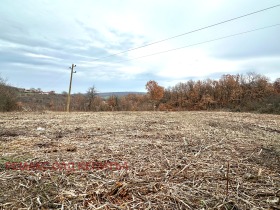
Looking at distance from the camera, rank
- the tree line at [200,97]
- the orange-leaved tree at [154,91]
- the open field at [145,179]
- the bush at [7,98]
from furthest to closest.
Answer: the orange-leaved tree at [154,91], the tree line at [200,97], the bush at [7,98], the open field at [145,179]

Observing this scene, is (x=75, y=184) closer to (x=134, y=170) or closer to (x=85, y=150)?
(x=134, y=170)

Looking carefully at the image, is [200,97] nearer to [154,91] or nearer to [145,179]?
[154,91]

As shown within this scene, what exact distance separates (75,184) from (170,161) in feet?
4.72

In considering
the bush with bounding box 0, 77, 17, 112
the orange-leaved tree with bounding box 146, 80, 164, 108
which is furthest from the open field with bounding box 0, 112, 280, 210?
the orange-leaved tree with bounding box 146, 80, 164, 108

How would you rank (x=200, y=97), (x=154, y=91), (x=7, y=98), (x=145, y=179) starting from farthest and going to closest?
(x=154, y=91)
(x=200, y=97)
(x=7, y=98)
(x=145, y=179)

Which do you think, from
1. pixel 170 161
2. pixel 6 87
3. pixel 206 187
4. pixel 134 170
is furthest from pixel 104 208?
pixel 6 87

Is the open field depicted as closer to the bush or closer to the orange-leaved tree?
the bush

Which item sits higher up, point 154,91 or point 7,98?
point 154,91

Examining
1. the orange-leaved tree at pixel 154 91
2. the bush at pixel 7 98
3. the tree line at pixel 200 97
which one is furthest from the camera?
the orange-leaved tree at pixel 154 91

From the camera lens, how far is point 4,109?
14.4 meters

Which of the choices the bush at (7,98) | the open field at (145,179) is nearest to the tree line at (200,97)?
the bush at (7,98)

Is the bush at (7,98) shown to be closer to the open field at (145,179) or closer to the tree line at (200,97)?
the tree line at (200,97)

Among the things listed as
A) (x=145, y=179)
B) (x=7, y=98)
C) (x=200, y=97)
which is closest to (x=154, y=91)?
(x=200, y=97)

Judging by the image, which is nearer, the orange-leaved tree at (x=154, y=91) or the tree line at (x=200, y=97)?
the tree line at (x=200, y=97)
